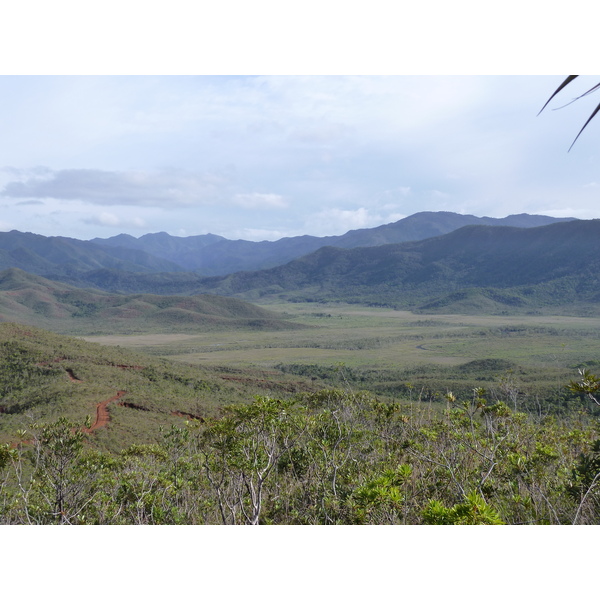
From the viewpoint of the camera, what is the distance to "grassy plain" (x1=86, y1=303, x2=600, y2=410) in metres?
39.1

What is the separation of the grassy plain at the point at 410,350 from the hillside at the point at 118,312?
10.5m

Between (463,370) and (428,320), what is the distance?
2372 inches

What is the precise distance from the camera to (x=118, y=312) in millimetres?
111312

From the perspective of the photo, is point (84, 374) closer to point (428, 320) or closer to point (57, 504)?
point (57, 504)

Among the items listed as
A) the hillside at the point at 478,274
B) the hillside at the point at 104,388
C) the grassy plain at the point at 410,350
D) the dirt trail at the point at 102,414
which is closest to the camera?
the dirt trail at the point at 102,414

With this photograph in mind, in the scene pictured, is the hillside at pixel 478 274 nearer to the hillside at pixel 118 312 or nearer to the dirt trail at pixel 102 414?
the hillside at pixel 118 312

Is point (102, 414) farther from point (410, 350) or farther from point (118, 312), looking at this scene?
point (118, 312)

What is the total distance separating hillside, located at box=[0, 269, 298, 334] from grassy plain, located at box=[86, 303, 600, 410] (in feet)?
34.4

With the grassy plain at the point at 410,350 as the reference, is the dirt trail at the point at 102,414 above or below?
above

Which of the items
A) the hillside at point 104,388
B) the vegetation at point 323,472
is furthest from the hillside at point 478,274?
the vegetation at point 323,472

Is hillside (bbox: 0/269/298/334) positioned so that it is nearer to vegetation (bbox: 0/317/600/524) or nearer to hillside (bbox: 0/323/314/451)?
hillside (bbox: 0/323/314/451)

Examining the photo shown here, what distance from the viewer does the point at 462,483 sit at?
632cm

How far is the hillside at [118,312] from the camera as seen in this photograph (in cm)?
9769

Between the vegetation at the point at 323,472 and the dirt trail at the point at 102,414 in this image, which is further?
the dirt trail at the point at 102,414
